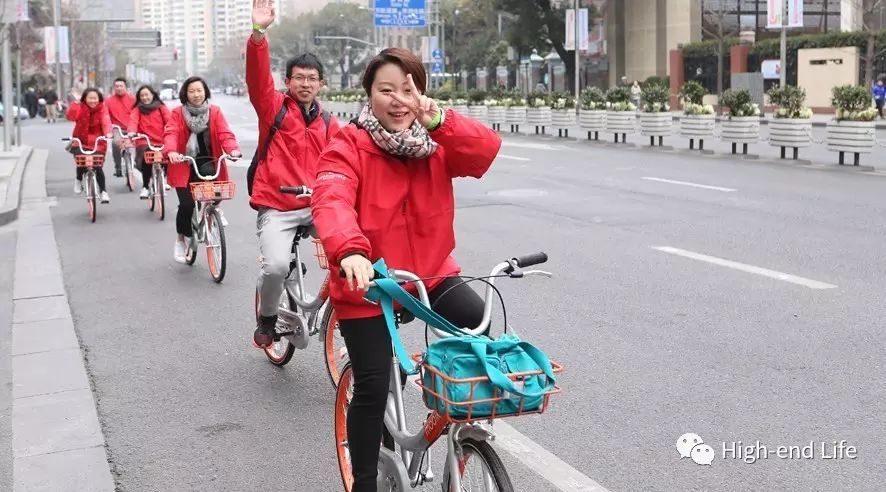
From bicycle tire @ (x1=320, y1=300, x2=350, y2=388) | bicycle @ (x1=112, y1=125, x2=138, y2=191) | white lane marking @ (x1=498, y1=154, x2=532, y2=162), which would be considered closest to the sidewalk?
bicycle tire @ (x1=320, y1=300, x2=350, y2=388)

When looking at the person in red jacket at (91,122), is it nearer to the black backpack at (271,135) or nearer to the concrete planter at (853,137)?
the black backpack at (271,135)

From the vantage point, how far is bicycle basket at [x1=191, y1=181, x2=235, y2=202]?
8977 millimetres

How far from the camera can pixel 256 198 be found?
6.58 m

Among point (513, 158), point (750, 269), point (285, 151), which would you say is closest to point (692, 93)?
point (513, 158)

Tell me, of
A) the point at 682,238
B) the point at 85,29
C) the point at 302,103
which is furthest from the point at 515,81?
the point at 302,103

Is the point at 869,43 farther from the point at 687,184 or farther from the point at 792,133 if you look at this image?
the point at 687,184

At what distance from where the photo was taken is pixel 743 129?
22.6m

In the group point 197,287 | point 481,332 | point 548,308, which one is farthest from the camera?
point 197,287

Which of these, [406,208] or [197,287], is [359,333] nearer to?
[406,208]

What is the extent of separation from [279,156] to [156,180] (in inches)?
317

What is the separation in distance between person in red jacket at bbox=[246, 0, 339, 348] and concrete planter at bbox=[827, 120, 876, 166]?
14.7m

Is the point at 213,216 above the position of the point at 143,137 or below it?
below

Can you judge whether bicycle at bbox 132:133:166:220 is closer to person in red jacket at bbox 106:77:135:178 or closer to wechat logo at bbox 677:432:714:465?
person in red jacket at bbox 106:77:135:178

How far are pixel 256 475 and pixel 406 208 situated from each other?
168 cm
